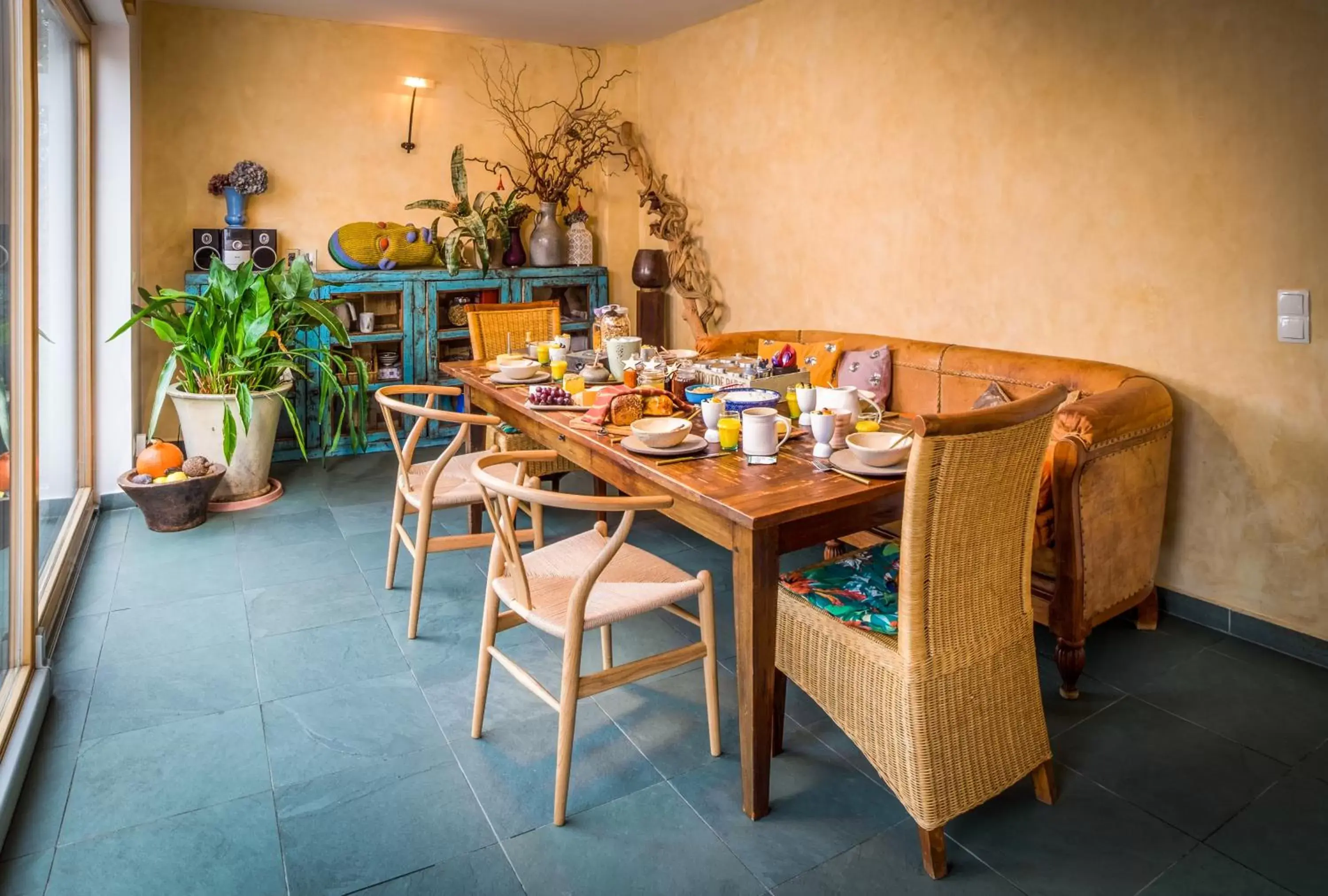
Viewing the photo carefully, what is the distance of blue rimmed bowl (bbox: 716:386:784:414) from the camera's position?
97.6 inches

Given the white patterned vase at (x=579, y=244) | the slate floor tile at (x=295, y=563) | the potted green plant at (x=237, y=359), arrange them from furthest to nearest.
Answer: the white patterned vase at (x=579, y=244) < the potted green plant at (x=237, y=359) < the slate floor tile at (x=295, y=563)

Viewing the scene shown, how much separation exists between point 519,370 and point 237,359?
1665 mm

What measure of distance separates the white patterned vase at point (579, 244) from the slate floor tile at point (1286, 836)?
4.83m

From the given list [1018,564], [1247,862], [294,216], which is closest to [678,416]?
[1018,564]

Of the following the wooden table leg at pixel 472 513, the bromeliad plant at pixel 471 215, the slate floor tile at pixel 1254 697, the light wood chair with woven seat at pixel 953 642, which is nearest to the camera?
the light wood chair with woven seat at pixel 953 642

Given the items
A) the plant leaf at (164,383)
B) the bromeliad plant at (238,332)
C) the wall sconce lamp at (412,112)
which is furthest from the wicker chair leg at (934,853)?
the wall sconce lamp at (412,112)

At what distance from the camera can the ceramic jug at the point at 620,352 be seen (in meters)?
3.08

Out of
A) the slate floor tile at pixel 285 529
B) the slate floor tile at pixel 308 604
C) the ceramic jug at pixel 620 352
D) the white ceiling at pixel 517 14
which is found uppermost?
the white ceiling at pixel 517 14

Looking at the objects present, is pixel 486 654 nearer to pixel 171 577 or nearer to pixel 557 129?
pixel 171 577

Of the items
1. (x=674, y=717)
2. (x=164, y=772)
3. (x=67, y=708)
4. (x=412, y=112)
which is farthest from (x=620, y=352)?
(x=412, y=112)

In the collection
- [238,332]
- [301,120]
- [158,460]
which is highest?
[301,120]

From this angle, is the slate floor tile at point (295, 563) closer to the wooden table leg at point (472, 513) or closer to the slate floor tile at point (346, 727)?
the wooden table leg at point (472, 513)

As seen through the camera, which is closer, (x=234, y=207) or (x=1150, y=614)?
(x=1150, y=614)

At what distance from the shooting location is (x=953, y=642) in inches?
69.3
